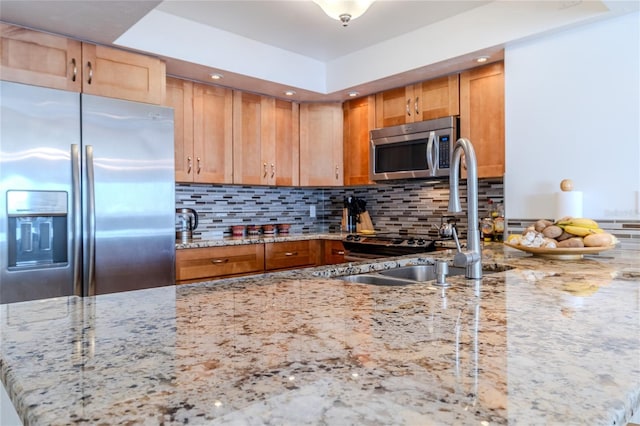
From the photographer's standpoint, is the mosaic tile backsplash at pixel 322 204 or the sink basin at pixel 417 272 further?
the mosaic tile backsplash at pixel 322 204

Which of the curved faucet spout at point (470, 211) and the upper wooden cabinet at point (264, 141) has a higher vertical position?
the upper wooden cabinet at point (264, 141)

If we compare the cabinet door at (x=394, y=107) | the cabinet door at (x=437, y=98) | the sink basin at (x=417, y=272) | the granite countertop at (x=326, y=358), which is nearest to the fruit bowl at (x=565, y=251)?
the sink basin at (x=417, y=272)

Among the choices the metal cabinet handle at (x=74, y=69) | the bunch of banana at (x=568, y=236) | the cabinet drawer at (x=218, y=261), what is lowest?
the cabinet drawer at (x=218, y=261)

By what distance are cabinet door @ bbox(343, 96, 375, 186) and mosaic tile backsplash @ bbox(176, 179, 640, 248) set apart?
0.29 metres

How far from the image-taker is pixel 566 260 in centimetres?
191

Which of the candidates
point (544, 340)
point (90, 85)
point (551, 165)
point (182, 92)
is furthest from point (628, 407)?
point (182, 92)

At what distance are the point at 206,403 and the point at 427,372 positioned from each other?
0.31 metres

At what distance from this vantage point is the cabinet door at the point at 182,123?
10.6 feet

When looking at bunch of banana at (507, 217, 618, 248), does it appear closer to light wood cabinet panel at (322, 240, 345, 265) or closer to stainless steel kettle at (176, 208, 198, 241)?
light wood cabinet panel at (322, 240, 345, 265)

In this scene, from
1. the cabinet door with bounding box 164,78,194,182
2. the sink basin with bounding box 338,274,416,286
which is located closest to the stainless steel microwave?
the cabinet door with bounding box 164,78,194,182

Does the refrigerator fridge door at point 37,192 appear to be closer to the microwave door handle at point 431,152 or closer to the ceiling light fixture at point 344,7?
the ceiling light fixture at point 344,7

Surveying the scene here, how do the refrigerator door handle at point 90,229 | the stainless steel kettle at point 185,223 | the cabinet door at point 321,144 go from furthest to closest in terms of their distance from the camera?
the cabinet door at point 321,144
the stainless steel kettle at point 185,223
the refrigerator door handle at point 90,229

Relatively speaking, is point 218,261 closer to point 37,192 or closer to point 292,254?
point 292,254

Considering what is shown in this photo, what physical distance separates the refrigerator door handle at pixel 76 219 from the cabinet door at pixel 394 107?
2.39 m
